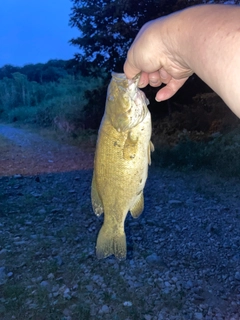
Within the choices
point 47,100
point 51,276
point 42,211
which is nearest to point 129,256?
point 51,276

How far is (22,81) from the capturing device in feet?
57.9

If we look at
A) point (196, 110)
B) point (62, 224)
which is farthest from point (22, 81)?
point (62, 224)

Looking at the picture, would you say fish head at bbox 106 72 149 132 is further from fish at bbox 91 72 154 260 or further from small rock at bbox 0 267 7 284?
A: small rock at bbox 0 267 7 284

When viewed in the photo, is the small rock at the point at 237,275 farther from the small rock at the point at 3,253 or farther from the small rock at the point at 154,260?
the small rock at the point at 3,253

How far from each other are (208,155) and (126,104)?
7231 millimetres

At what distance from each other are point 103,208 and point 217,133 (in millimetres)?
8450

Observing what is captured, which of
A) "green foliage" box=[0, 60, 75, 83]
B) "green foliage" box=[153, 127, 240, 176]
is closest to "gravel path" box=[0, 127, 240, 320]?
"green foliage" box=[153, 127, 240, 176]

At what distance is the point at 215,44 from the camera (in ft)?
4.08

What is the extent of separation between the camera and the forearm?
115cm

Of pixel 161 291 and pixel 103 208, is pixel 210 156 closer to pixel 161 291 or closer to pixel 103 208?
pixel 161 291

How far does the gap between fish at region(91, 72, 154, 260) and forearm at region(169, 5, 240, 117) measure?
557 mm

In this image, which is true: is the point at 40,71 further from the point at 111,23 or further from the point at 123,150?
the point at 123,150

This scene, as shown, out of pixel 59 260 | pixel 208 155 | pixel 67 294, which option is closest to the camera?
pixel 67 294

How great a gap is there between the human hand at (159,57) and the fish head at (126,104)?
0.06 meters
